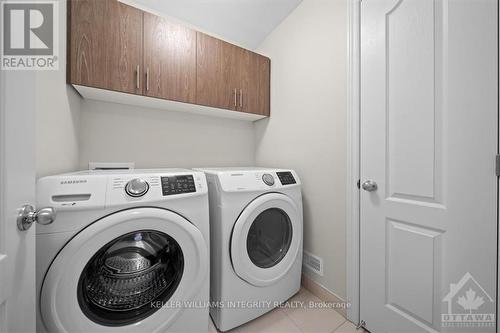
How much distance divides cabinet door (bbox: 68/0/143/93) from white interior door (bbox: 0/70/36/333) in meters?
0.66

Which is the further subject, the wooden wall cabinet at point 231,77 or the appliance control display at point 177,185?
the wooden wall cabinet at point 231,77

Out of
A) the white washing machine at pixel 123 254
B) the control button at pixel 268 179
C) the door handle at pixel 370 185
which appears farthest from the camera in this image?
the control button at pixel 268 179

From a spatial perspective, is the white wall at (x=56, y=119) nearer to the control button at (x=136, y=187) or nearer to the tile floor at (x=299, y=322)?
the control button at (x=136, y=187)

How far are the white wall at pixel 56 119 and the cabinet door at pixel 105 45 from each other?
6cm

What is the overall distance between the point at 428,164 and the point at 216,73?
4.64 ft

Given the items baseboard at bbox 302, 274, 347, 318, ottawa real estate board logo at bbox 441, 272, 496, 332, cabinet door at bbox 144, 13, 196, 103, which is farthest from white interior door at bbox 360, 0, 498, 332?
cabinet door at bbox 144, 13, 196, 103

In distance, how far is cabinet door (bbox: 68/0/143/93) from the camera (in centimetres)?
106

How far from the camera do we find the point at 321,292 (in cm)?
137

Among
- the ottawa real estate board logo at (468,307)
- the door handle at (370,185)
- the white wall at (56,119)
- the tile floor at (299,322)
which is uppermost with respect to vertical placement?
the white wall at (56,119)

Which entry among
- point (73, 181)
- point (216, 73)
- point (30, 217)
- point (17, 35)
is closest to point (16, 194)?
point (30, 217)

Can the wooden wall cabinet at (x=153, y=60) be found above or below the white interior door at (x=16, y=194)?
above

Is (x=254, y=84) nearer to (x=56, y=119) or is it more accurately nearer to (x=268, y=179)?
(x=268, y=179)

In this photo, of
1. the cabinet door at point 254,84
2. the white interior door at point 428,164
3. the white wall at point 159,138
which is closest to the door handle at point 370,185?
the white interior door at point 428,164

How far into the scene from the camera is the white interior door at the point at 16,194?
47cm
